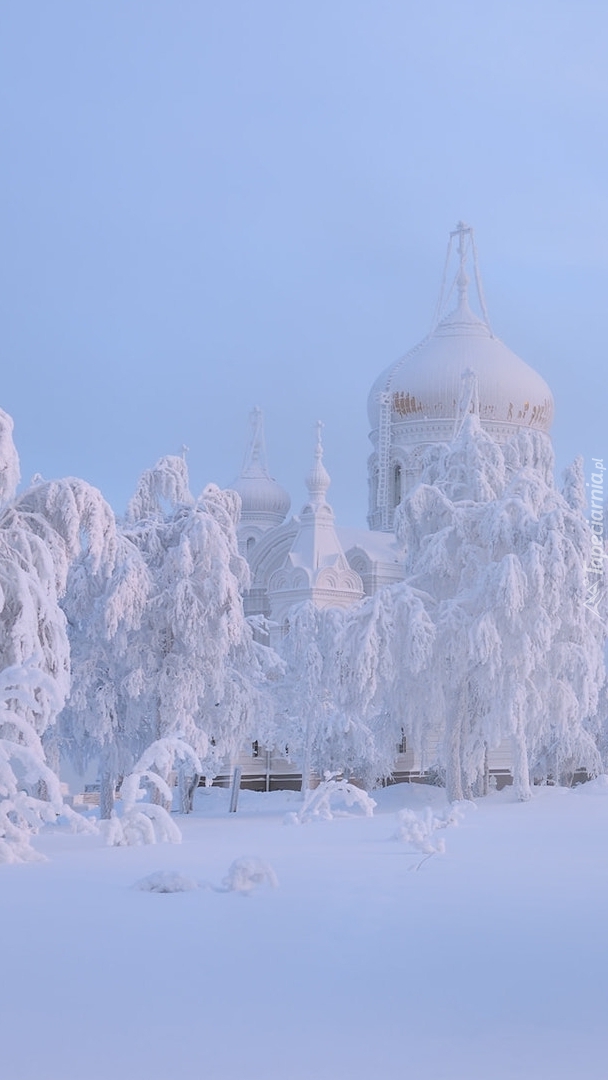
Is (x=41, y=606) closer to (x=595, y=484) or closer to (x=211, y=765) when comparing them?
(x=211, y=765)

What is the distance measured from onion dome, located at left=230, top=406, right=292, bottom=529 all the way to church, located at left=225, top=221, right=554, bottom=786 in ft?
0.13

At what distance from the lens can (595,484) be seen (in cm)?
3148

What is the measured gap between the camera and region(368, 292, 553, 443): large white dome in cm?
4716

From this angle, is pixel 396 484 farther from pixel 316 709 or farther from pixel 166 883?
pixel 166 883

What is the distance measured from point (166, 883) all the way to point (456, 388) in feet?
130

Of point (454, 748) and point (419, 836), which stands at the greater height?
point (454, 748)

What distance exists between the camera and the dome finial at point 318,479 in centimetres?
4088

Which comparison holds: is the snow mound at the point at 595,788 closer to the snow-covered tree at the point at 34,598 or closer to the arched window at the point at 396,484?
the snow-covered tree at the point at 34,598

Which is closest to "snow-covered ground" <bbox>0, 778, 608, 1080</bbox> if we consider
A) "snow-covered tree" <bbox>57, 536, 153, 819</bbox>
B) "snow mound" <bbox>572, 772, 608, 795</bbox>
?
"snow-covered tree" <bbox>57, 536, 153, 819</bbox>

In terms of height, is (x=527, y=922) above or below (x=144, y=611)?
below

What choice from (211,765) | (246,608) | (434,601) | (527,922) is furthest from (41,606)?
(246,608)

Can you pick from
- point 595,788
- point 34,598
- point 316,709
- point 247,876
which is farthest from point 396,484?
point 247,876

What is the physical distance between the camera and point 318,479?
41844 mm

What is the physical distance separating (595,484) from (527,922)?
25226mm
